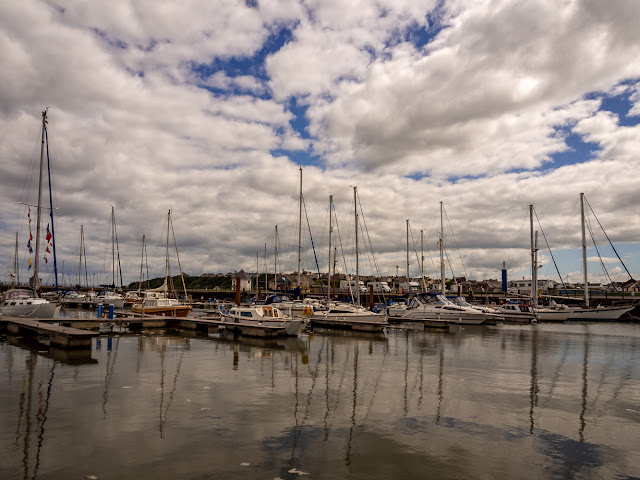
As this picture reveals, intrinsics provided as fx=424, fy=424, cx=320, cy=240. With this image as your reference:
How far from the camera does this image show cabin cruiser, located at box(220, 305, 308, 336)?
33250 millimetres

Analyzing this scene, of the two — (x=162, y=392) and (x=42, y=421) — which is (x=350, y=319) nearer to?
(x=162, y=392)

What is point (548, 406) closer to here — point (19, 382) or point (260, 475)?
point (260, 475)

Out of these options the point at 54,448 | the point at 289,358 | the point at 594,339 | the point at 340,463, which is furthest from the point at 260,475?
the point at 594,339

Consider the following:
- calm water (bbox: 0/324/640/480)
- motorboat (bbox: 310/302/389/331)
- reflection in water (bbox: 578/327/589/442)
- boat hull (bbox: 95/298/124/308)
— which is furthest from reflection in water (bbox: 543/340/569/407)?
boat hull (bbox: 95/298/124/308)

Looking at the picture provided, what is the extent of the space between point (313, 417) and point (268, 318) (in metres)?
21.7

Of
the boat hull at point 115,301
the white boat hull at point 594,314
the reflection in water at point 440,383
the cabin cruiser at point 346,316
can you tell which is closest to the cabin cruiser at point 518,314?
the white boat hull at point 594,314

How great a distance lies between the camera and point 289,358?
78.8ft

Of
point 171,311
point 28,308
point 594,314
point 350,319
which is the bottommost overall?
point 594,314

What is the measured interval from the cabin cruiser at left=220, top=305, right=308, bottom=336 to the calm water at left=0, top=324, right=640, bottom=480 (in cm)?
891

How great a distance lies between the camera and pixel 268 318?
34062 mm

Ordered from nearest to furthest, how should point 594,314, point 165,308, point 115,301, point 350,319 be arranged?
point 350,319
point 165,308
point 594,314
point 115,301

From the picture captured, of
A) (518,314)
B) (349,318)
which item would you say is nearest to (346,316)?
(349,318)

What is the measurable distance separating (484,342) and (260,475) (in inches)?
1147

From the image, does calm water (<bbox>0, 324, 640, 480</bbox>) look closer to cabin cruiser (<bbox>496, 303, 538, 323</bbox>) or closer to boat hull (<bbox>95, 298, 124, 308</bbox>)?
cabin cruiser (<bbox>496, 303, 538, 323</bbox>)
